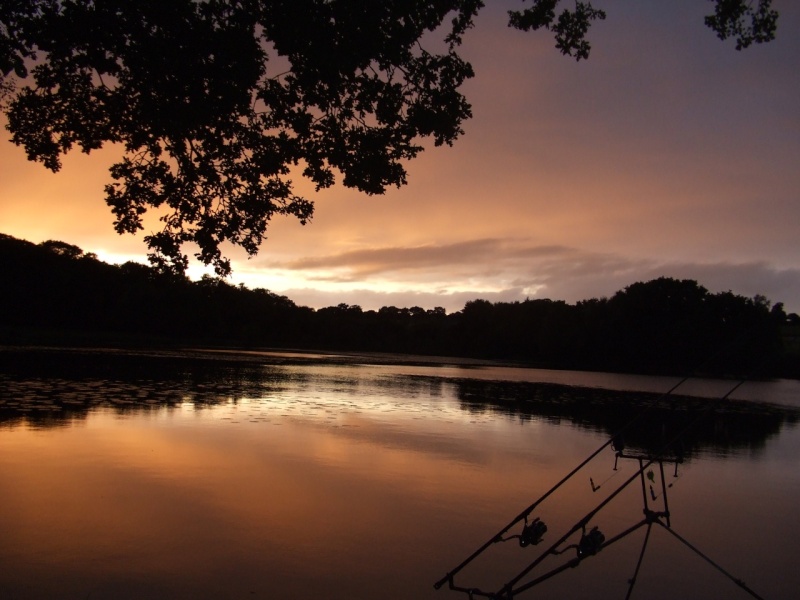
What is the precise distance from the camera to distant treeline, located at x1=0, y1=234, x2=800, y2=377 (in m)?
83.9

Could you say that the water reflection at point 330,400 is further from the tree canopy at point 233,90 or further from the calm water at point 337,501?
the tree canopy at point 233,90

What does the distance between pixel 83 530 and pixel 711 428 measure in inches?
890

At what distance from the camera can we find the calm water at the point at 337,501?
278 inches

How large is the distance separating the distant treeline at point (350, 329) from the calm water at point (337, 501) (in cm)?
5819

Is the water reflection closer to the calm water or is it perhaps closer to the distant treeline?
the calm water

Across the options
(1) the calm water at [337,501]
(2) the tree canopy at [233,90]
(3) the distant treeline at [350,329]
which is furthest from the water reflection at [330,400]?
(3) the distant treeline at [350,329]

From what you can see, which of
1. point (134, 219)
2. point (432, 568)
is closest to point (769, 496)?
point (432, 568)

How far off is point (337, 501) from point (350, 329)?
11559 cm

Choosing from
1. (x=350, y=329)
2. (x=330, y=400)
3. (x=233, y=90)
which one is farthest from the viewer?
(x=350, y=329)

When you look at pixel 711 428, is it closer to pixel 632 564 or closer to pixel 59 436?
pixel 632 564

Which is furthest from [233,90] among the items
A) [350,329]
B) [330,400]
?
[350,329]

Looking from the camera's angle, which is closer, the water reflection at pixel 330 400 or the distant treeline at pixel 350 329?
the water reflection at pixel 330 400

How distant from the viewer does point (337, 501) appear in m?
10.2

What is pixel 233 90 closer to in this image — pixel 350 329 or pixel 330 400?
pixel 330 400
